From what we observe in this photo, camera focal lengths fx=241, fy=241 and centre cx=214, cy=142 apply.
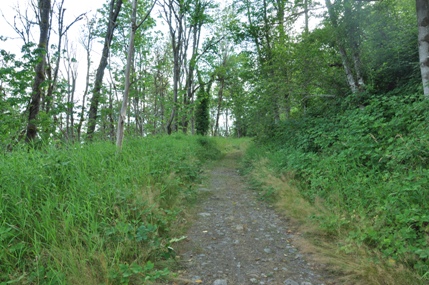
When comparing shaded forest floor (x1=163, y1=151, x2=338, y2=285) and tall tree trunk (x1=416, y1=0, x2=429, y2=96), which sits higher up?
tall tree trunk (x1=416, y1=0, x2=429, y2=96)

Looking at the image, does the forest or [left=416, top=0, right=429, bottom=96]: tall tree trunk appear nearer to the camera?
the forest

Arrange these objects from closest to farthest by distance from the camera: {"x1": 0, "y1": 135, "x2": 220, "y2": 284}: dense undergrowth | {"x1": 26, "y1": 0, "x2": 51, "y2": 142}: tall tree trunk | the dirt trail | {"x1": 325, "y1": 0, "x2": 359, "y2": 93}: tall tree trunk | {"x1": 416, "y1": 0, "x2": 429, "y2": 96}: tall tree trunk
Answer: {"x1": 0, "y1": 135, "x2": 220, "y2": 284}: dense undergrowth, the dirt trail, {"x1": 416, "y1": 0, "x2": 429, "y2": 96}: tall tree trunk, {"x1": 26, "y1": 0, "x2": 51, "y2": 142}: tall tree trunk, {"x1": 325, "y1": 0, "x2": 359, "y2": 93}: tall tree trunk

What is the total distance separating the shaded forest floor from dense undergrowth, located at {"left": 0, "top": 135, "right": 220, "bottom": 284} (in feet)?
1.20

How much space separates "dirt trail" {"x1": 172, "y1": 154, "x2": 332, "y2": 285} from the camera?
97.9 inches

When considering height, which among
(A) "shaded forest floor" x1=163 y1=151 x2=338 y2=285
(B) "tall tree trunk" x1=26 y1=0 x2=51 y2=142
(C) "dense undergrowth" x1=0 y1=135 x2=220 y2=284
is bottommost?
(A) "shaded forest floor" x1=163 y1=151 x2=338 y2=285

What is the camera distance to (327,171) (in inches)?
189

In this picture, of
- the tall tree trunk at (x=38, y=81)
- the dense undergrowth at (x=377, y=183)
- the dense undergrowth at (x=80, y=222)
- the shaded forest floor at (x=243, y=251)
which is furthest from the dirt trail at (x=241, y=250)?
the tall tree trunk at (x=38, y=81)

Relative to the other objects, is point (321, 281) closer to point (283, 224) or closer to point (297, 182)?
point (283, 224)

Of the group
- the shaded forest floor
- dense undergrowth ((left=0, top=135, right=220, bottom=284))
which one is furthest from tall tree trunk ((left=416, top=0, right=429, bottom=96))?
dense undergrowth ((left=0, top=135, right=220, bottom=284))

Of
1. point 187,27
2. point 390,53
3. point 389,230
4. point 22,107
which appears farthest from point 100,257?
point 187,27

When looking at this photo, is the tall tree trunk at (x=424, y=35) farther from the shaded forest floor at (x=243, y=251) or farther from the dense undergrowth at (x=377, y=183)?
the shaded forest floor at (x=243, y=251)

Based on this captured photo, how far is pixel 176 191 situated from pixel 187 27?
1543 centimetres

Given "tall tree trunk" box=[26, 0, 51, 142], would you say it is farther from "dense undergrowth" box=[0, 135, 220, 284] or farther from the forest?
"dense undergrowth" box=[0, 135, 220, 284]

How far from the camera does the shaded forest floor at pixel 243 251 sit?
2.49 metres
